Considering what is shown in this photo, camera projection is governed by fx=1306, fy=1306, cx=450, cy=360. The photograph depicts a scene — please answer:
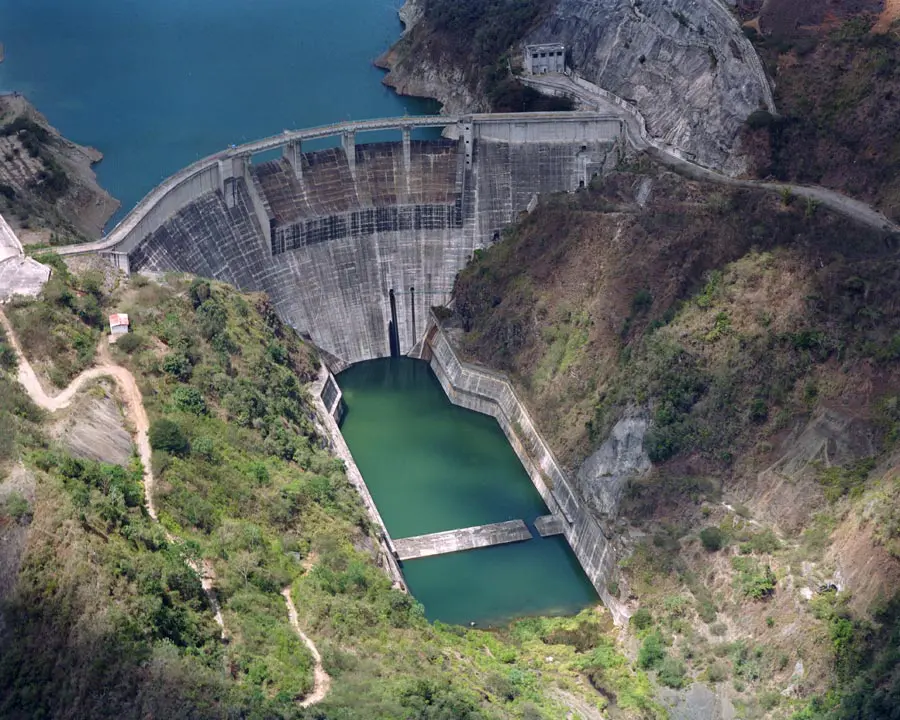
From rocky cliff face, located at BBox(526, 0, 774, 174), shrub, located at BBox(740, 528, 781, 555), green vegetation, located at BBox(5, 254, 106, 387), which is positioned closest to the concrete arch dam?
rocky cliff face, located at BBox(526, 0, 774, 174)

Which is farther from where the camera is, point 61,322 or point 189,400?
point 61,322

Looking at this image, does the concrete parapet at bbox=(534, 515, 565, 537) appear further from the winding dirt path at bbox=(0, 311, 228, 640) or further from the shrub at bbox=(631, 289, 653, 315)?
the winding dirt path at bbox=(0, 311, 228, 640)

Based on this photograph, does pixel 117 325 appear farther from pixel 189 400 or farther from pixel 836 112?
pixel 836 112

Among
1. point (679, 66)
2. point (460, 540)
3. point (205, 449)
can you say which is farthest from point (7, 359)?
point (679, 66)

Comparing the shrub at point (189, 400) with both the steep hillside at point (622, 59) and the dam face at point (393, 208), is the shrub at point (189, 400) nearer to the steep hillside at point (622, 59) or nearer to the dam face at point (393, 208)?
the dam face at point (393, 208)

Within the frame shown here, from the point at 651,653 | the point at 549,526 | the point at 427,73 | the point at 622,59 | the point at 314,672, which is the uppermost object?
the point at 427,73
